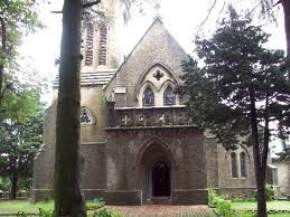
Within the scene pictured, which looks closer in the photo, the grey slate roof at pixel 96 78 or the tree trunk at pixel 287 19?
the tree trunk at pixel 287 19

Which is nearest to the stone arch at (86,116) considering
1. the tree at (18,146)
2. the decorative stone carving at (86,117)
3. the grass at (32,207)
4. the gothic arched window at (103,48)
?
the decorative stone carving at (86,117)

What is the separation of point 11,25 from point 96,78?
12.8 meters

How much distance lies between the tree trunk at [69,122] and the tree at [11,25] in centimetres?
543

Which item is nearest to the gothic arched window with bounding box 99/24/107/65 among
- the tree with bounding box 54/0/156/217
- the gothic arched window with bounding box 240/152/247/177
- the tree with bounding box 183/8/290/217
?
the gothic arched window with bounding box 240/152/247/177

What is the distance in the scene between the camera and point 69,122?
9953 mm

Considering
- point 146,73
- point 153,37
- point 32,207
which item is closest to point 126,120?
point 146,73

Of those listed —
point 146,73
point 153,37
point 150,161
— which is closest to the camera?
point 150,161

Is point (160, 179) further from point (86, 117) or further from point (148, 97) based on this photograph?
point (86, 117)

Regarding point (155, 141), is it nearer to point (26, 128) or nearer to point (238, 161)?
point (238, 161)

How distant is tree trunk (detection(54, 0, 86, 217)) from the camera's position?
31.4 feet

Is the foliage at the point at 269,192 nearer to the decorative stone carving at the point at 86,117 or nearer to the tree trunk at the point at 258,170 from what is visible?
the decorative stone carving at the point at 86,117

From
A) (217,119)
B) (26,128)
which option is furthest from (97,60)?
(217,119)

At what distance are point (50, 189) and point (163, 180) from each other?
789 cm

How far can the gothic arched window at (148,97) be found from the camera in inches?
1102
